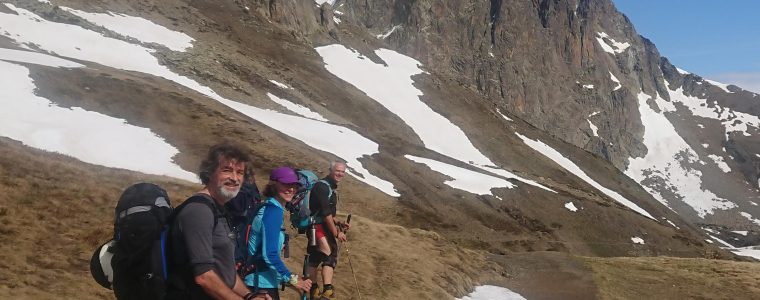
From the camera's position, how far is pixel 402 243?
2109 centimetres

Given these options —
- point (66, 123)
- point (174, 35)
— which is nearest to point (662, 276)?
point (66, 123)

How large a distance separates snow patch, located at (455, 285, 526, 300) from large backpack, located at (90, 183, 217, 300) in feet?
44.8

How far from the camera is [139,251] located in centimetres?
493

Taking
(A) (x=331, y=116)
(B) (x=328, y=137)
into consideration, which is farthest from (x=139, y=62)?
(A) (x=331, y=116)

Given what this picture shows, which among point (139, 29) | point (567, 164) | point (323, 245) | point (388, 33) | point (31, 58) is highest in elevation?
point (388, 33)

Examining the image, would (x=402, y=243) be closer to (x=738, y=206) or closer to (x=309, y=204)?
(x=309, y=204)

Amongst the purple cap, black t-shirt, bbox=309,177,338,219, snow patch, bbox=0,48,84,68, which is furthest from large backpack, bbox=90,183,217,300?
snow patch, bbox=0,48,84,68

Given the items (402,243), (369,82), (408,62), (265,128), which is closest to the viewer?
(402,243)

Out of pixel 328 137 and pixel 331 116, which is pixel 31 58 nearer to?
pixel 328 137

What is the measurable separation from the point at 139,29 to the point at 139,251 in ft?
240

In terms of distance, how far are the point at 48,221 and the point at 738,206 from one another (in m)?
197

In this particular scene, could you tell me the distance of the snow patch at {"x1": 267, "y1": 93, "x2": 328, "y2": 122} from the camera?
216 ft

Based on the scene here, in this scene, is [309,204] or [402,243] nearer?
[309,204]

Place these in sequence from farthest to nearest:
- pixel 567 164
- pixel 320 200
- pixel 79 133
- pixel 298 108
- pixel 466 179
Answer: pixel 567 164 < pixel 298 108 < pixel 466 179 < pixel 79 133 < pixel 320 200
